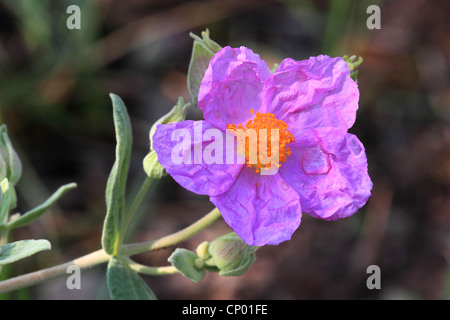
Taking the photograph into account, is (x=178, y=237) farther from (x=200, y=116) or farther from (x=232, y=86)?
(x=200, y=116)

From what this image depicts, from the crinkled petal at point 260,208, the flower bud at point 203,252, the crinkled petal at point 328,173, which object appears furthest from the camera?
the flower bud at point 203,252

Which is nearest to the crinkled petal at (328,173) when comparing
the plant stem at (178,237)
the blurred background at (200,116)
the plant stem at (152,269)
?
the plant stem at (178,237)

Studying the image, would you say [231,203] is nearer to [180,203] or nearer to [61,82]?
[180,203]

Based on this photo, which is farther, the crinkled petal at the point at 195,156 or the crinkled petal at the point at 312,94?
the crinkled petal at the point at 312,94

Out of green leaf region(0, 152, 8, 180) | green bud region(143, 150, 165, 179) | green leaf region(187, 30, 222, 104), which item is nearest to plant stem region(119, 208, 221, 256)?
green bud region(143, 150, 165, 179)

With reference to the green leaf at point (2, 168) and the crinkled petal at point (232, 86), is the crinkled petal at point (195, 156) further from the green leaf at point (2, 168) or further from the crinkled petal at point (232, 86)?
the green leaf at point (2, 168)

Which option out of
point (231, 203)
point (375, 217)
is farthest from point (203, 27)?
point (231, 203)

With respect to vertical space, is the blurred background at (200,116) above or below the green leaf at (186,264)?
above

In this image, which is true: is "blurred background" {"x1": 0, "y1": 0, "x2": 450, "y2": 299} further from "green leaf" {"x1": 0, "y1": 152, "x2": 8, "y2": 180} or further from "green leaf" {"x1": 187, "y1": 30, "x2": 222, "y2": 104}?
"green leaf" {"x1": 187, "y1": 30, "x2": 222, "y2": 104}
